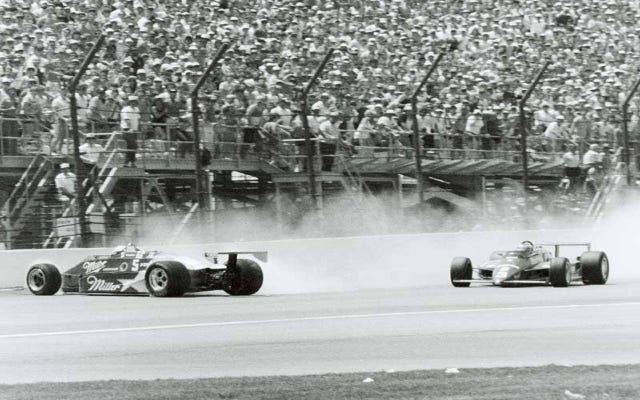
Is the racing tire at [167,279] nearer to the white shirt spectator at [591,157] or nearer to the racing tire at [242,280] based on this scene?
the racing tire at [242,280]

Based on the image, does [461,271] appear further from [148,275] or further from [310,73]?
[310,73]

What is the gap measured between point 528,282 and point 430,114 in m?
6.22

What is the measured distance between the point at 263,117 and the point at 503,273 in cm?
515

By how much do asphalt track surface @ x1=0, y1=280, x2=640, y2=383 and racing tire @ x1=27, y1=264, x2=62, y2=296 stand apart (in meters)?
0.97

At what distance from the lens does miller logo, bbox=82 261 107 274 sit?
680 inches

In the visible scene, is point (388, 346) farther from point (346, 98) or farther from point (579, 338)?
point (346, 98)

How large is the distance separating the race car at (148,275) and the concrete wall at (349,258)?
0.88 metres

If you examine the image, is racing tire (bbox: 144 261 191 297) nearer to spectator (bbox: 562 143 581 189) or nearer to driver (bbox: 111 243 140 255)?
driver (bbox: 111 243 140 255)

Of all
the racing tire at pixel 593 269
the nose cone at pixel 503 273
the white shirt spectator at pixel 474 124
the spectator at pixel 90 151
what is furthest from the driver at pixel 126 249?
the white shirt spectator at pixel 474 124

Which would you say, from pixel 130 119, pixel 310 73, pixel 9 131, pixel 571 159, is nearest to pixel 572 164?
pixel 571 159

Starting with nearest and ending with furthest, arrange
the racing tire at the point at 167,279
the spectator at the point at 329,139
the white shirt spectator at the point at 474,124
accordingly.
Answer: the racing tire at the point at 167,279 → the spectator at the point at 329,139 → the white shirt spectator at the point at 474,124

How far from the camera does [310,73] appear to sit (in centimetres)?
2342

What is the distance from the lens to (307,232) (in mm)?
20016

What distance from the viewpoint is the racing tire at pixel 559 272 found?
17719 mm
